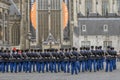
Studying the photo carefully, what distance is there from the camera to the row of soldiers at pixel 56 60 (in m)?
41.5

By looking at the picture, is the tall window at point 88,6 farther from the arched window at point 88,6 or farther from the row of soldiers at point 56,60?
the row of soldiers at point 56,60

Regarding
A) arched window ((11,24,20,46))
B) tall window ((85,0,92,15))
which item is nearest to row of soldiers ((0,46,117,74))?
arched window ((11,24,20,46))

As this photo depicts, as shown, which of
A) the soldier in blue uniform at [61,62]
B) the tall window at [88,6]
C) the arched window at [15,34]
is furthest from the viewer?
the tall window at [88,6]

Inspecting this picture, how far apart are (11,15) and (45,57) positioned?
46177 mm

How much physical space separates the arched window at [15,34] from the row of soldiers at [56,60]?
44.0m

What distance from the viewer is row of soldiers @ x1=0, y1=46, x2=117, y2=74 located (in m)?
41.5

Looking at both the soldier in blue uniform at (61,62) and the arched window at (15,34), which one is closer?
the soldier in blue uniform at (61,62)

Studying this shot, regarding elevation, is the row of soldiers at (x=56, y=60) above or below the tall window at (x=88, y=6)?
below

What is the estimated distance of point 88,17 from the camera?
89125 mm

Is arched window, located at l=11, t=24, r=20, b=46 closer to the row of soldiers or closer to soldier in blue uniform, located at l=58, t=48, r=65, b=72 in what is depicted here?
the row of soldiers

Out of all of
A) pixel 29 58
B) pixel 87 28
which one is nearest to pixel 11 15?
pixel 87 28

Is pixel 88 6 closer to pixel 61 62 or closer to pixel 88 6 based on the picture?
pixel 88 6

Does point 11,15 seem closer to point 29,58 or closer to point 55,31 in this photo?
point 55,31

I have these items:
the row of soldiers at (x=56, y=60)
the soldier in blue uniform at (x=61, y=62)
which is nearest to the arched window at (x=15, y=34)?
the row of soldiers at (x=56, y=60)
